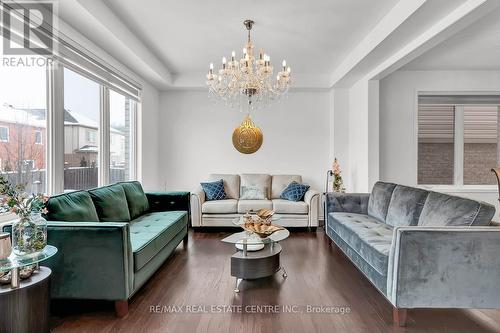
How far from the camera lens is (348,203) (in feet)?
12.8

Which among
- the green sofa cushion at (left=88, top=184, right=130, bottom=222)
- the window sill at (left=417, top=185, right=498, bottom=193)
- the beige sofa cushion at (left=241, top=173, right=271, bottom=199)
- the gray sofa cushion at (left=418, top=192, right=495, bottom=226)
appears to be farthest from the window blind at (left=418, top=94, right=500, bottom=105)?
the green sofa cushion at (left=88, top=184, right=130, bottom=222)

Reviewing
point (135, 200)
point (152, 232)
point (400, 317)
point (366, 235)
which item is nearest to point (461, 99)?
point (366, 235)

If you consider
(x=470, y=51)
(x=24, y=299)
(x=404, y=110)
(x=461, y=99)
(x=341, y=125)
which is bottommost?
(x=24, y=299)

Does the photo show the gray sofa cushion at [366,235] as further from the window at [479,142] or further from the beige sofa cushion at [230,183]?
the window at [479,142]

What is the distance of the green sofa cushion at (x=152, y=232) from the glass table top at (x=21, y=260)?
620 millimetres

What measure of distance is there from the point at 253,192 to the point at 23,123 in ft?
11.1

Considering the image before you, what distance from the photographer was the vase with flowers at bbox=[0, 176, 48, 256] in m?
1.78

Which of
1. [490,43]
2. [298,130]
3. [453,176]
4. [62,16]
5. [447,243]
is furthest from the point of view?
[298,130]

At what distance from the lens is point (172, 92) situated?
5.54 metres

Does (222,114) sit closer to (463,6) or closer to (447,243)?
(463,6)

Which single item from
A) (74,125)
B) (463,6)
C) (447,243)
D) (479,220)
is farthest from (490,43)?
(74,125)

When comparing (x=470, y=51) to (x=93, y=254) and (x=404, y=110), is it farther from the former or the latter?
(x=93, y=254)

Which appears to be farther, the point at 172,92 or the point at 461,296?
the point at 172,92

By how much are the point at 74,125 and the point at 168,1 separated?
1.70 metres
